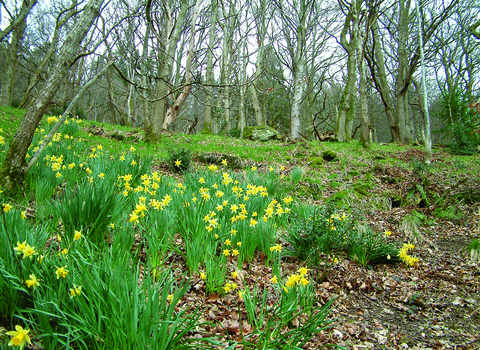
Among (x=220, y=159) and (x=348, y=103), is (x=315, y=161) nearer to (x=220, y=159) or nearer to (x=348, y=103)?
(x=220, y=159)

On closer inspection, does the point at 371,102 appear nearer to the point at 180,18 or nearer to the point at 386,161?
the point at 386,161

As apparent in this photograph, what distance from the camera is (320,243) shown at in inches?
110

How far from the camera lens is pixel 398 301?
95.7 inches

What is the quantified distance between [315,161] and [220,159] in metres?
2.89

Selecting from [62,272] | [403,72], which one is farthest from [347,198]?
[403,72]

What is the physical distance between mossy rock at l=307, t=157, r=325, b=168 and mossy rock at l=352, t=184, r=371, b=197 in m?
1.91

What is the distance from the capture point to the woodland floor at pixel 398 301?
1.82 metres

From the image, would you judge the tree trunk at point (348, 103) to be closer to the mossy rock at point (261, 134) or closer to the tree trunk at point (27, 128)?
the mossy rock at point (261, 134)

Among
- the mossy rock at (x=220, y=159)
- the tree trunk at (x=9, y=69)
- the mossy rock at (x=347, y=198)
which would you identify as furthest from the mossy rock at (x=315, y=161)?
the tree trunk at (x=9, y=69)

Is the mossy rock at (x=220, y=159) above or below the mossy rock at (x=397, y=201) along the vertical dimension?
above

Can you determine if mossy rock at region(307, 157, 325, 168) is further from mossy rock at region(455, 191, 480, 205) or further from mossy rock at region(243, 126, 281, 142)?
mossy rock at region(243, 126, 281, 142)

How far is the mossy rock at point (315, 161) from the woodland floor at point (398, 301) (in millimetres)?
3936

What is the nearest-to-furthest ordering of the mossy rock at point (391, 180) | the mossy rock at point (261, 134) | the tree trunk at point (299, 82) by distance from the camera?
1. the mossy rock at point (391, 180)
2. the tree trunk at point (299, 82)
3. the mossy rock at point (261, 134)

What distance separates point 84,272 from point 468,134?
1593 centimetres
